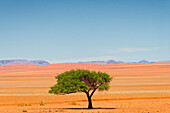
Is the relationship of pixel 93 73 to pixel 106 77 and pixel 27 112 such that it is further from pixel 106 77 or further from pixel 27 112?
pixel 27 112

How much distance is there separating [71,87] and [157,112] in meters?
7.22

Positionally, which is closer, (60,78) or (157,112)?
(157,112)

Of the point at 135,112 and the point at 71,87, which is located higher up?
the point at 71,87

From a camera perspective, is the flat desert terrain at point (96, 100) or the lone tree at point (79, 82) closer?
the lone tree at point (79, 82)

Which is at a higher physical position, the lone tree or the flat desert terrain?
the lone tree

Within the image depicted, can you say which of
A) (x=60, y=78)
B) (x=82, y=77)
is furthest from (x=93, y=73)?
(x=60, y=78)

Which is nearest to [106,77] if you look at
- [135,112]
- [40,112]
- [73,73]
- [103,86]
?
[103,86]

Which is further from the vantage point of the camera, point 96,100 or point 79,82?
point 96,100

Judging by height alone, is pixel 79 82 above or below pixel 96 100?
above

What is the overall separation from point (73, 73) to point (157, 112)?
791cm

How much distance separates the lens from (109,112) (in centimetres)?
2308

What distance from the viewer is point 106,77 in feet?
86.9

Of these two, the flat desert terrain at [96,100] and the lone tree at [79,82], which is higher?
the lone tree at [79,82]

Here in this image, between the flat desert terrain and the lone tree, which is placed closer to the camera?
the lone tree
